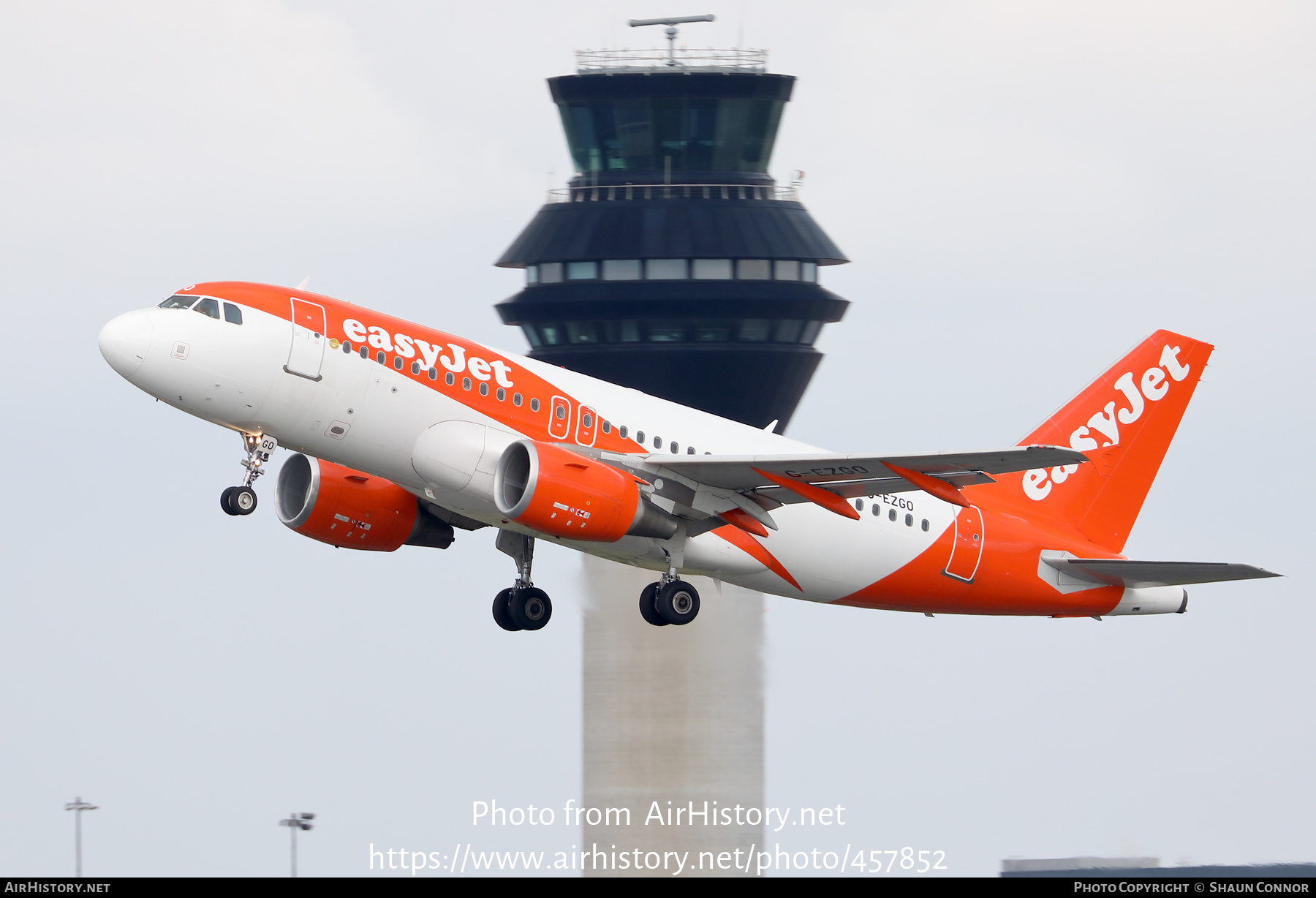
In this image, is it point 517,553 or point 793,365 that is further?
point 793,365

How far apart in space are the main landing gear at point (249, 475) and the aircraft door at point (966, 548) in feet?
55.0

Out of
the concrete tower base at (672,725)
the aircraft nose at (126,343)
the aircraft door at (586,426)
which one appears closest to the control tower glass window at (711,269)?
the concrete tower base at (672,725)

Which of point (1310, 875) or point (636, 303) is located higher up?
point (636, 303)

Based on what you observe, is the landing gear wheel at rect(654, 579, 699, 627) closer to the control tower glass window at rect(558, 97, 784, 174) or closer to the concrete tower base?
the control tower glass window at rect(558, 97, 784, 174)

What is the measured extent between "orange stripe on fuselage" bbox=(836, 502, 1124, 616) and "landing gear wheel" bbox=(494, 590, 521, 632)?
7.66 metres

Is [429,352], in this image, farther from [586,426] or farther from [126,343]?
[126,343]

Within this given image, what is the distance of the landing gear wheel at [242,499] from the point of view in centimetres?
4322

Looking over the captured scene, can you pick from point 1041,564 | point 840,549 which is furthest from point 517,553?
point 1041,564

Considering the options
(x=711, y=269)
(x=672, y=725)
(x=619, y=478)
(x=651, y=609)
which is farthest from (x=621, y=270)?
(x=619, y=478)

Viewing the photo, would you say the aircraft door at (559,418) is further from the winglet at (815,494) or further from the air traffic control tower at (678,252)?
the air traffic control tower at (678,252)

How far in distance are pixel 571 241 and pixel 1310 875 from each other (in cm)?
3755

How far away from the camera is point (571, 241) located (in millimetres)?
89938

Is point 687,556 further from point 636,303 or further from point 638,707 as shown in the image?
point 638,707

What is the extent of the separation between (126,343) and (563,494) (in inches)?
357
